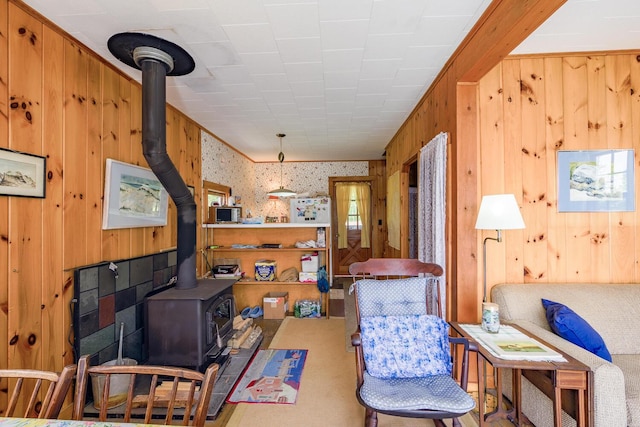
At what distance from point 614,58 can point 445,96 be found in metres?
1.26

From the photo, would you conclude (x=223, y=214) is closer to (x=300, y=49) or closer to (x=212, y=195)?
(x=212, y=195)

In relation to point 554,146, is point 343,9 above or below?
above

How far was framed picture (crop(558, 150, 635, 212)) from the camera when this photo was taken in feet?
7.70

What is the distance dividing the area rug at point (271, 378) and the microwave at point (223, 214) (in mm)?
1845

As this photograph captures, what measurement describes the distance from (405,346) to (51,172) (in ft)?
7.89

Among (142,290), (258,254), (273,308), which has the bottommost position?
(273,308)

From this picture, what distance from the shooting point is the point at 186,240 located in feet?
8.51

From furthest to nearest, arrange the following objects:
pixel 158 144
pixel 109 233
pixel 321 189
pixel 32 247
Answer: pixel 321 189 → pixel 109 233 → pixel 158 144 → pixel 32 247

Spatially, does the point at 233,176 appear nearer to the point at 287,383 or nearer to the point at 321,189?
the point at 321,189

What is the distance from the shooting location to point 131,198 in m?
Answer: 2.58

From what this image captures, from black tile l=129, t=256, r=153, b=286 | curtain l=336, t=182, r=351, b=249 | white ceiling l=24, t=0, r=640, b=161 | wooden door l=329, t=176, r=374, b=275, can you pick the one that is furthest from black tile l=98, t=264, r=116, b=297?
curtain l=336, t=182, r=351, b=249

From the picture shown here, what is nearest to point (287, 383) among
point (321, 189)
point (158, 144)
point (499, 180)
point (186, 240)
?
point (186, 240)

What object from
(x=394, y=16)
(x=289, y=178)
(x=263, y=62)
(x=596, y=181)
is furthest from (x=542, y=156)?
(x=289, y=178)

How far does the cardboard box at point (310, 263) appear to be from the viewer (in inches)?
160
